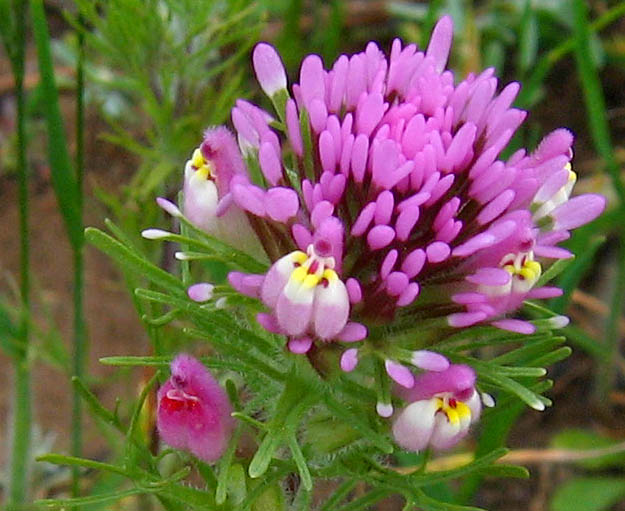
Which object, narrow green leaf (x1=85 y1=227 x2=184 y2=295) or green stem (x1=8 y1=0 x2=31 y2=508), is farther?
green stem (x1=8 y1=0 x2=31 y2=508)

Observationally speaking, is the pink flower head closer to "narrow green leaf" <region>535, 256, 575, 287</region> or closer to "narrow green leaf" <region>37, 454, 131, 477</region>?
"narrow green leaf" <region>37, 454, 131, 477</region>

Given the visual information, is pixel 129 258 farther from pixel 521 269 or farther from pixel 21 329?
pixel 21 329

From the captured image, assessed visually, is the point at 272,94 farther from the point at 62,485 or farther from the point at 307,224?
the point at 62,485

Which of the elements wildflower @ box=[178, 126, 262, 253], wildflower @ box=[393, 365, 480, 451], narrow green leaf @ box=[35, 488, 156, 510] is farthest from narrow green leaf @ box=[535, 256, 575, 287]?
narrow green leaf @ box=[35, 488, 156, 510]

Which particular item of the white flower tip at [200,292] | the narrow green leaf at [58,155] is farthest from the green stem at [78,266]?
the white flower tip at [200,292]

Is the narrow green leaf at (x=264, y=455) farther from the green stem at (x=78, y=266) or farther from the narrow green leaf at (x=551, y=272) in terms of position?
the green stem at (x=78, y=266)

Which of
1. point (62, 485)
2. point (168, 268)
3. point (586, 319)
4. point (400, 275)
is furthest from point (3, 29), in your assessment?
point (586, 319)
